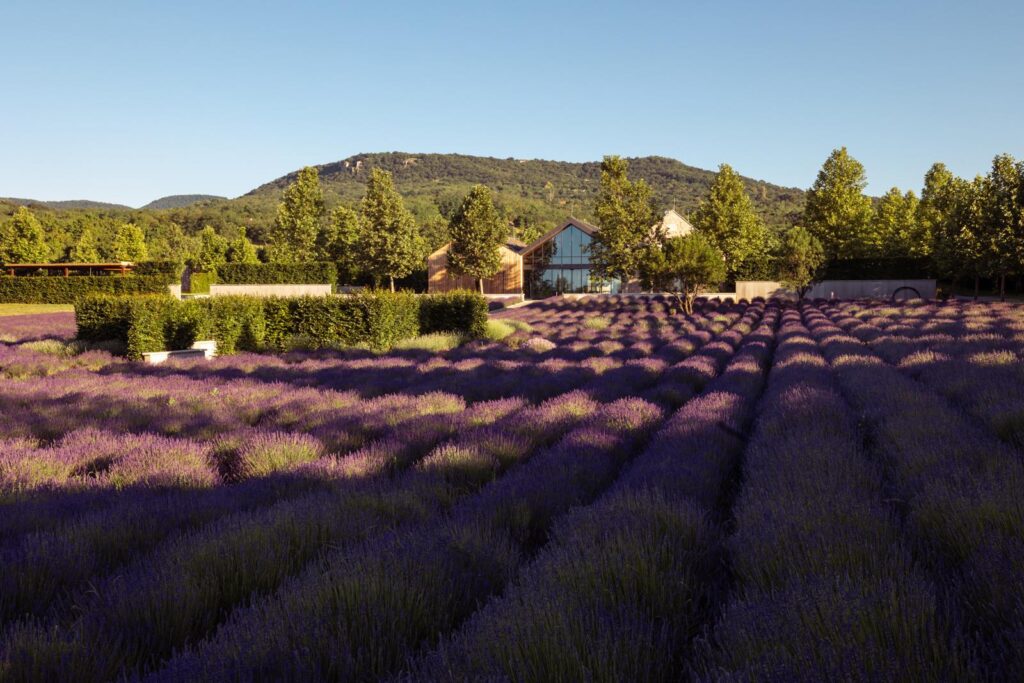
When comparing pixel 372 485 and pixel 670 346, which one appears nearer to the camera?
pixel 372 485

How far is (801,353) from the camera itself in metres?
10.5

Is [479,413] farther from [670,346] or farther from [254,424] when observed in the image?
[670,346]

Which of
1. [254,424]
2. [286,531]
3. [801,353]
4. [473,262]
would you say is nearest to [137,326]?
[254,424]

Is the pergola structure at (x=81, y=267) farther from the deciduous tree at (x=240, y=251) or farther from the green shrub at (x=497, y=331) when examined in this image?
the green shrub at (x=497, y=331)

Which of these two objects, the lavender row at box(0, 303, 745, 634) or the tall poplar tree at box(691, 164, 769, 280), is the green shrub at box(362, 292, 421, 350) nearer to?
the lavender row at box(0, 303, 745, 634)

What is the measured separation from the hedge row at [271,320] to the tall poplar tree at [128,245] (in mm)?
59873

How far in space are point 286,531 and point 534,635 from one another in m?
1.78

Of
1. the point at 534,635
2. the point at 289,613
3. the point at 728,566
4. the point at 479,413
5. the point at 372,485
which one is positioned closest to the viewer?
the point at 534,635

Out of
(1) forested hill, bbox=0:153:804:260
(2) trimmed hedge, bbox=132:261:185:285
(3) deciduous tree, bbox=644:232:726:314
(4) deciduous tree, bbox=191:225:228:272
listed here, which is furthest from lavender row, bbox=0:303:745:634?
(4) deciduous tree, bbox=191:225:228:272

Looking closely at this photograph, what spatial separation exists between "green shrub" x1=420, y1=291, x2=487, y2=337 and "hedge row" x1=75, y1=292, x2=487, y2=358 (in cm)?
3

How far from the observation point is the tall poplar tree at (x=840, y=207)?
49.9 metres

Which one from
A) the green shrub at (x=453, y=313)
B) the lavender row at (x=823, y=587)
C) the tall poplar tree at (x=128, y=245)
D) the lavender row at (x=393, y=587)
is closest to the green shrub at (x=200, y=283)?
the tall poplar tree at (x=128, y=245)

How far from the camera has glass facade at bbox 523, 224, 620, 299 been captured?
52031mm

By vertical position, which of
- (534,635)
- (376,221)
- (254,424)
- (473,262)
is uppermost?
(376,221)
